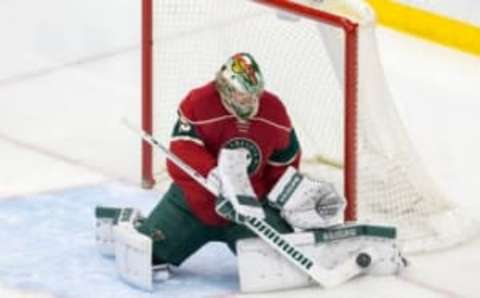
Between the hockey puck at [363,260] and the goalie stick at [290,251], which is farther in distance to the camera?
the hockey puck at [363,260]

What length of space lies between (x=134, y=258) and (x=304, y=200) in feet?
1.32

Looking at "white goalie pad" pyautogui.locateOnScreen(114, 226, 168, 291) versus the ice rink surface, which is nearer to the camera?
"white goalie pad" pyautogui.locateOnScreen(114, 226, 168, 291)

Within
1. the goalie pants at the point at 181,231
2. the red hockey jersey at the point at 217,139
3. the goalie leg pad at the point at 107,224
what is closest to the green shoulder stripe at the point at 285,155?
the red hockey jersey at the point at 217,139

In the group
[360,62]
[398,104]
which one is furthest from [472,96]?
[360,62]

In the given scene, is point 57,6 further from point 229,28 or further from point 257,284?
point 257,284

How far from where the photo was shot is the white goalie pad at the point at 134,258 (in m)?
4.56

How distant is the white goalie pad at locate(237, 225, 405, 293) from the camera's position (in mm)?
4586

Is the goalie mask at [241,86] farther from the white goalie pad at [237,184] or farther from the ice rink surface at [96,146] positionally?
the ice rink surface at [96,146]

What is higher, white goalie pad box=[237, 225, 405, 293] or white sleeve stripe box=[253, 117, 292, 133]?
white sleeve stripe box=[253, 117, 292, 133]

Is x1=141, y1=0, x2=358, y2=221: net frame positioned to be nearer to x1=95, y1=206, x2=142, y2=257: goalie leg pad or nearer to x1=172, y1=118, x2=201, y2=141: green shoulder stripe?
x1=172, y1=118, x2=201, y2=141: green shoulder stripe

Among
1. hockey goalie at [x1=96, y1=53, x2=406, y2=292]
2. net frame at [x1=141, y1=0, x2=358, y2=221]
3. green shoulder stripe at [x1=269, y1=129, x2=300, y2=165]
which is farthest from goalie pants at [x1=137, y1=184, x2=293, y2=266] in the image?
net frame at [x1=141, y1=0, x2=358, y2=221]

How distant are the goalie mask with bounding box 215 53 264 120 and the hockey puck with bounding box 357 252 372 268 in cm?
41

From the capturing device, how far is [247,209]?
14.9 feet

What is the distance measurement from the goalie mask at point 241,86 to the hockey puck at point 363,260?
41 cm
